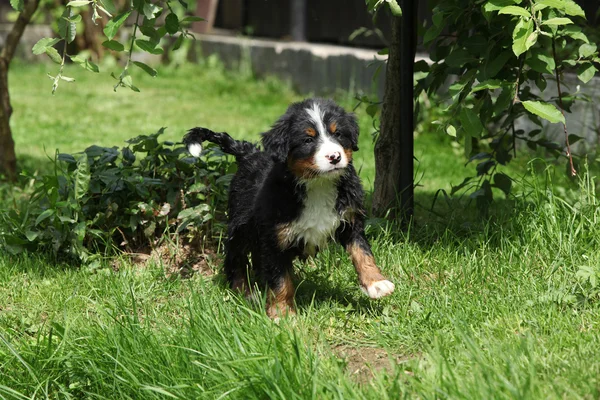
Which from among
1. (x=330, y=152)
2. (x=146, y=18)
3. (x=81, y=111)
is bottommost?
(x=81, y=111)

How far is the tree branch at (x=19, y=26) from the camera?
19.1 ft

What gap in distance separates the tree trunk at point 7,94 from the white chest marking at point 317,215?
10.7 ft

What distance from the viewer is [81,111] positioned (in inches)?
385

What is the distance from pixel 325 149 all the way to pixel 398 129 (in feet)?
4.40

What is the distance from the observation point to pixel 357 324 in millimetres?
3500

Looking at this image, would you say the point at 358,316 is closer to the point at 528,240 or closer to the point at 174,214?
the point at 528,240

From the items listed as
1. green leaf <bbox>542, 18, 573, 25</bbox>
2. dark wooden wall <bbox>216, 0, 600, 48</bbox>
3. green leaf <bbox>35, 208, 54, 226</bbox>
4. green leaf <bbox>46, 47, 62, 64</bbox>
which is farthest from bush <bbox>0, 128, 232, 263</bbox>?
dark wooden wall <bbox>216, 0, 600, 48</bbox>

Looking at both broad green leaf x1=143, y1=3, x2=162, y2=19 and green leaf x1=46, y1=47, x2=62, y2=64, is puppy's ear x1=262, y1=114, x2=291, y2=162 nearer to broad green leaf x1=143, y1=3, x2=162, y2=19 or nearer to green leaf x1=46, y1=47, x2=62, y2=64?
broad green leaf x1=143, y1=3, x2=162, y2=19

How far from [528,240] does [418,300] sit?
0.72m

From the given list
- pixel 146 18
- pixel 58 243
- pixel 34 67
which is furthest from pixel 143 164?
pixel 34 67

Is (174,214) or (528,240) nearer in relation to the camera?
(528,240)

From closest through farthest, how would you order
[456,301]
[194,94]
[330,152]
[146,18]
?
[330,152]
[456,301]
[146,18]
[194,94]

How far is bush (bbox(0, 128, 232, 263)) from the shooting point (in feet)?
14.3

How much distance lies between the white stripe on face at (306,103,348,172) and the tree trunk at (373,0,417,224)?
1126mm
